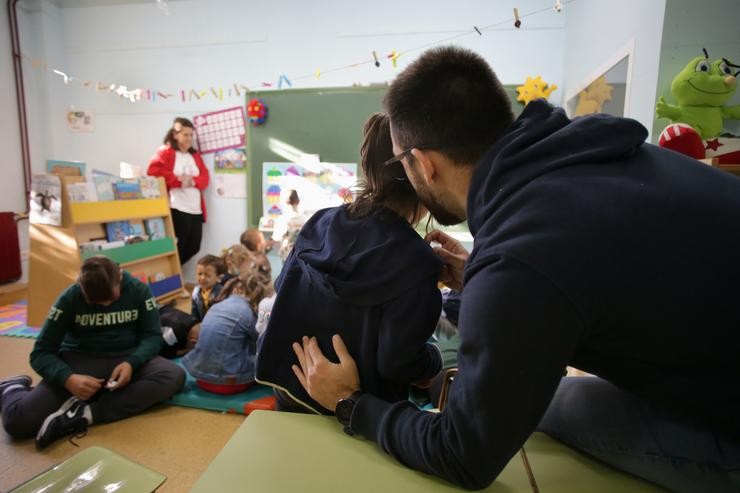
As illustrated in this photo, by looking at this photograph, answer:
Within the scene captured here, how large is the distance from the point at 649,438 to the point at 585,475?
0.11m

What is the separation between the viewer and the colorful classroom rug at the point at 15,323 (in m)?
2.82

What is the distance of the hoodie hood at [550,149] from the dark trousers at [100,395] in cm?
194

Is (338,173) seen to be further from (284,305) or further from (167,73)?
(284,305)

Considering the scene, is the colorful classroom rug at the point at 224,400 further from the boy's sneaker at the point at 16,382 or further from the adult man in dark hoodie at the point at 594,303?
the adult man in dark hoodie at the point at 594,303

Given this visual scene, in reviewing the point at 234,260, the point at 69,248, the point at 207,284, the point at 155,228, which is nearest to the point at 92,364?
the point at 207,284

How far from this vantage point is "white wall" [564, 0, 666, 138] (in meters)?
1.61

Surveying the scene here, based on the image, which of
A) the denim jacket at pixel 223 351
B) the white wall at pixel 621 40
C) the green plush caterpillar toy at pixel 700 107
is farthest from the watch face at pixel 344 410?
the white wall at pixel 621 40

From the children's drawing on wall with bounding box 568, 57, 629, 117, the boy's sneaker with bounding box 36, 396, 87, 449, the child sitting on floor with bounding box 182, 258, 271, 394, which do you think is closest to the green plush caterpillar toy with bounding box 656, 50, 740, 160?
the children's drawing on wall with bounding box 568, 57, 629, 117

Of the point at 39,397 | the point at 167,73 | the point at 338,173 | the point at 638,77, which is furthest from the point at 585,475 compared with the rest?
the point at 167,73

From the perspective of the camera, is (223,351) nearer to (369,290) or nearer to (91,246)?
(369,290)

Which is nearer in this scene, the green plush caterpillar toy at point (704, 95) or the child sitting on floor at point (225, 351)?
the green plush caterpillar toy at point (704, 95)

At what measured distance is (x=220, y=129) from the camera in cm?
391

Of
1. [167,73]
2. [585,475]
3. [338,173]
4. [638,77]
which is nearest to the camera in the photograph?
[585,475]

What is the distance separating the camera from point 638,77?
1740mm
